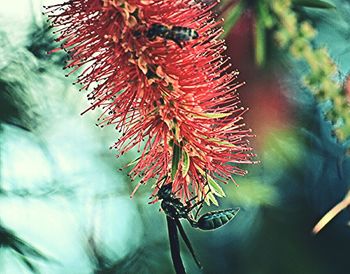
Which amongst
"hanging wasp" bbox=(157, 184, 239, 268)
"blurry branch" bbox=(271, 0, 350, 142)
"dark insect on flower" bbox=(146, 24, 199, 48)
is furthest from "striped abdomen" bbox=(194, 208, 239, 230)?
"blurry branch" bbox=(271, 0, 350, 142)

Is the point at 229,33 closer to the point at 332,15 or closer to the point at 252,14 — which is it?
the point at 252,14

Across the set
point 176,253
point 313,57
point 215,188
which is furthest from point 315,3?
point 176,253

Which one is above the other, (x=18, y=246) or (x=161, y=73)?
(x=161, y=73)

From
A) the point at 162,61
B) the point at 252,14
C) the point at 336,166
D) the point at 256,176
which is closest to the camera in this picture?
the point at 162,61

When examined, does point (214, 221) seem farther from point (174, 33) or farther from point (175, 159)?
point (174, 33)

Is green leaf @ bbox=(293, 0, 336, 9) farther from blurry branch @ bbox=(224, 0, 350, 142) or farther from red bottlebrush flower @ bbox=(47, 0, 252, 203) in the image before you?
→ red bottlebrush flower @ bbox=(47, 0, 252, 203)

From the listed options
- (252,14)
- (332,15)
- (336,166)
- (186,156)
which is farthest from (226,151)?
(336,166)
